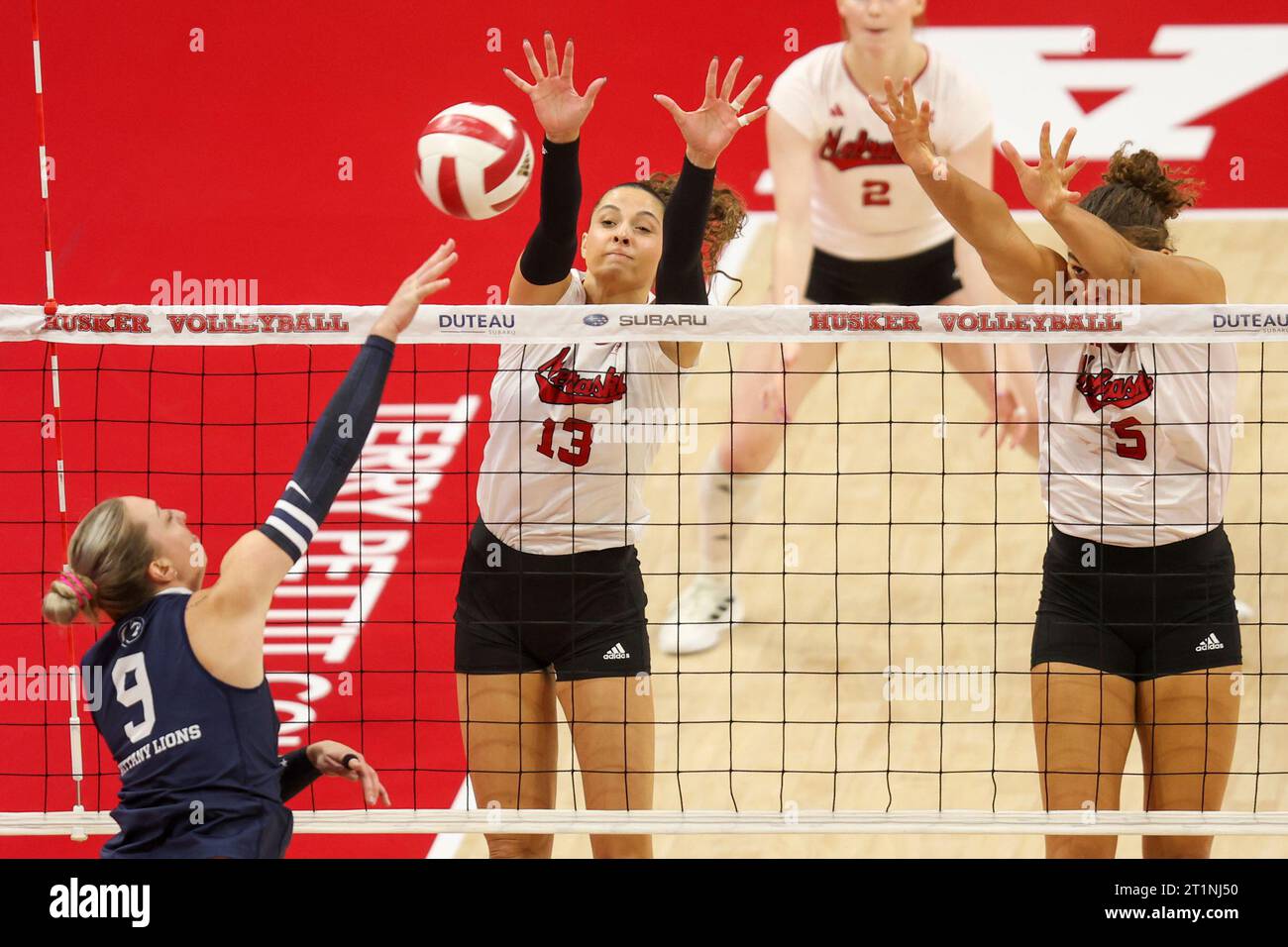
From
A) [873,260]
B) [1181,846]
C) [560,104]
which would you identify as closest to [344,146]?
[873,260]

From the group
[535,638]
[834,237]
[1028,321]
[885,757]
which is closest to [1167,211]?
[1028,321]

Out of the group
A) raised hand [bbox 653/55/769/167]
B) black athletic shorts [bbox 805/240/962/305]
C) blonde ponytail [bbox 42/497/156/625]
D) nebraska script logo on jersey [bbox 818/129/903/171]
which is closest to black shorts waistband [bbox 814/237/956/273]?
black athletic shorts [bbox 805/240/962/305]

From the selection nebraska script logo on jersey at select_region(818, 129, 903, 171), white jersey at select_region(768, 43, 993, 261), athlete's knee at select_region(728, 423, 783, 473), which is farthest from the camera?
nebraska script logo on jersey at select_region(818, 129, 903, 171)

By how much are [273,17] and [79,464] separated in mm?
4444

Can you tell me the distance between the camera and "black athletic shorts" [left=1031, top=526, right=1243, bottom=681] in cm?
426

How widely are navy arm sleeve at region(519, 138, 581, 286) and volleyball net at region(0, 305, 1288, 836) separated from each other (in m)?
0.15

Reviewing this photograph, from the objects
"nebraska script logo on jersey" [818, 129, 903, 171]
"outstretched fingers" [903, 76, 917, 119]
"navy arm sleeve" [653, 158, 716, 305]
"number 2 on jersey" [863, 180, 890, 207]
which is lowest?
"navy arm sleeve" [653, 158, 716, 305]

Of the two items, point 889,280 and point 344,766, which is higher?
point 889,280

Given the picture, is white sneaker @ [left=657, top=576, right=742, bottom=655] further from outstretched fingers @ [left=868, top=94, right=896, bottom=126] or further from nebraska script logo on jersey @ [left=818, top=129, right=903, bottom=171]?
outstretched fingers @ [left=868, top=94, right=896, bottom=126]

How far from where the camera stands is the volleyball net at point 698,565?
4426 mm

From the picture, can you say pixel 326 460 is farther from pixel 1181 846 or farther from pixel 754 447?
pixel 754 447

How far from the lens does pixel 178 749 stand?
3.45 m

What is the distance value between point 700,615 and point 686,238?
3120mm

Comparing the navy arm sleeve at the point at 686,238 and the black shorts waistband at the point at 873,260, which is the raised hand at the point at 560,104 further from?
the black shorts waistband at the point at 873,260
